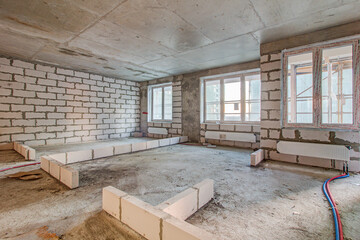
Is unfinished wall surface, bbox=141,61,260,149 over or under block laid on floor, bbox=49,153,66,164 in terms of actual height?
→ over

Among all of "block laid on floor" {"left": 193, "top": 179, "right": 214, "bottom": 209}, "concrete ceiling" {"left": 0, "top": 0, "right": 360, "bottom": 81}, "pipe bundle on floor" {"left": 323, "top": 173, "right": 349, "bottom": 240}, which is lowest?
"pipe bundle on floor" {"left": 323, "top": 173, "right": 349, "bottom": 240}

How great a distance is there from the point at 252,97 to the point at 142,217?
4625 millimetres

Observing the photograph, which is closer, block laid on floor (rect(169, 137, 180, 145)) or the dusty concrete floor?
the dusty concrete floor

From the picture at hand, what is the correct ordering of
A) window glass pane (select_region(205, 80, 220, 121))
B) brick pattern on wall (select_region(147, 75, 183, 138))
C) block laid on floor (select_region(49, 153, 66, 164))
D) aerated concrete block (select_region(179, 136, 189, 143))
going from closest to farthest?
block laid on floor (select_region(49, 153, 66, 164))
window glass pane (select_region(205, 80, 220, 121))
aerated concrete block (select_region(179, 136, 189, 143))
brick pattern on wall (select_region(147, 75, 183, 138))

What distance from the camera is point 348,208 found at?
1.79 m

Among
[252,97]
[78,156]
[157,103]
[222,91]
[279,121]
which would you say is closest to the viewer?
[78,156]

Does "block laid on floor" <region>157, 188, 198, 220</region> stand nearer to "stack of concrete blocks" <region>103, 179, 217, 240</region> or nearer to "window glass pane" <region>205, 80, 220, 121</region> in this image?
"stack of concrete blocks" <region>103, 179, 217, 240</region>

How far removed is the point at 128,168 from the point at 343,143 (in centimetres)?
378

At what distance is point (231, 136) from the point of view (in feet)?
16.8

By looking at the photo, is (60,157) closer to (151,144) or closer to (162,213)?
(151,144)

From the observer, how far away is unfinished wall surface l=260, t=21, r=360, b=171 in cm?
302

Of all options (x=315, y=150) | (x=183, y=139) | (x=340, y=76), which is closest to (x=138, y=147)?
(x=183, y=139)

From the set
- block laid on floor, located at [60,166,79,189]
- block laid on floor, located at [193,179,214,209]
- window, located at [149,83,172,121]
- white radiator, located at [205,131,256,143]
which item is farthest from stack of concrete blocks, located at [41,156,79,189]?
window, located at [149,83,172,121]

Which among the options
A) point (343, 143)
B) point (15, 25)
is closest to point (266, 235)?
point (343, 143)
